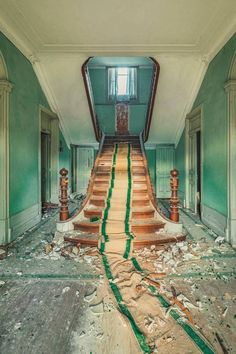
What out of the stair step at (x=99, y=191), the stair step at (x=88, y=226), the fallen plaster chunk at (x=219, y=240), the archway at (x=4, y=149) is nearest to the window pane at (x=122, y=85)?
the stair step at (x=99, y=191)

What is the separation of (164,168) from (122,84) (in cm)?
434

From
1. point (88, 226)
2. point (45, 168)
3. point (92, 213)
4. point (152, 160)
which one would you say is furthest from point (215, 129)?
point (45, 168)

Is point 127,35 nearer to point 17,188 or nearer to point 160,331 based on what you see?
→ point 17,188

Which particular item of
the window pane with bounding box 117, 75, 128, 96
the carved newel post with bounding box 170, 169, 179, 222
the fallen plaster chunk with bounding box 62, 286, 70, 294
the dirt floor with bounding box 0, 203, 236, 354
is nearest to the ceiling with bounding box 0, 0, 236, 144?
the carved newel post with bounding box 170, 169, 179, 222

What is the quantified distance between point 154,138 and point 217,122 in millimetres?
3898

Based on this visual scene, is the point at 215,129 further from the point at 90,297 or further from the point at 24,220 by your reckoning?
the point at 24,220

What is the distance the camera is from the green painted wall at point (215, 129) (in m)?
4.15

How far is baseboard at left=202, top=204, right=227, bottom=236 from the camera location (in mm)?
4195

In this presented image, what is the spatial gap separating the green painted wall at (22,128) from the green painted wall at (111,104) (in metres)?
4.37

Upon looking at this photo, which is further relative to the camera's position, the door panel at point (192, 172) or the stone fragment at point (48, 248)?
the door panel at point (192, 172)

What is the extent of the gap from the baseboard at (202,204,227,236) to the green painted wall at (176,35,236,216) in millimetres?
104

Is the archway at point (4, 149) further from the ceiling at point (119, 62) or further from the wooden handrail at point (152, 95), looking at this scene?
the ceiling at point (119, 62)

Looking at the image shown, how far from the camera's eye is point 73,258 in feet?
11.1

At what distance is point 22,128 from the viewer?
4.56 metres
